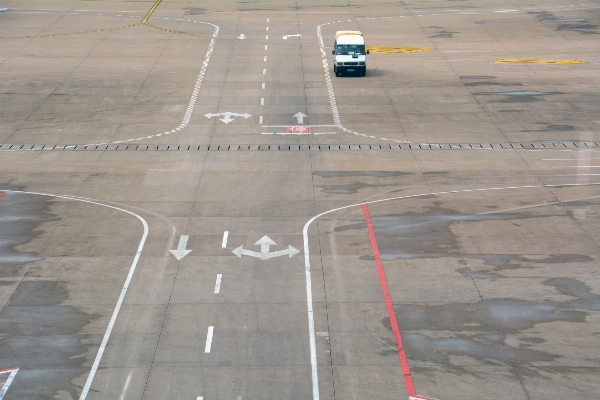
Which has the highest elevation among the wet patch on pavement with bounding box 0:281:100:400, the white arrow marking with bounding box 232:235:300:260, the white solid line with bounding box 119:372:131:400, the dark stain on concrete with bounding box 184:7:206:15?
the white solid line with bounding box 119:372:131:400

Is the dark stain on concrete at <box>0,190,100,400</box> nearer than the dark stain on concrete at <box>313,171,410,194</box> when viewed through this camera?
Yes

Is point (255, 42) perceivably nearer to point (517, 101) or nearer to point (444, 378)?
point (517, 101)

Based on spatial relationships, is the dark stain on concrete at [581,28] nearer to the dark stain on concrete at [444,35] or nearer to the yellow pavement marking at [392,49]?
the dark stain on concrete at [444,35]

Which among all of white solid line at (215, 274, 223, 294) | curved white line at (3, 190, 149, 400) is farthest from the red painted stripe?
curved white line at (3, 190, 149, 400)

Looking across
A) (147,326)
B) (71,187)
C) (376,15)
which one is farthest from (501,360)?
(376,15)

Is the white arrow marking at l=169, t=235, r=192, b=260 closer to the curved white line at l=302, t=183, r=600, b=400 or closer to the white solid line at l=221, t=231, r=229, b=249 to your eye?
the white solid line at l=221, t=231, r=229, b=249
